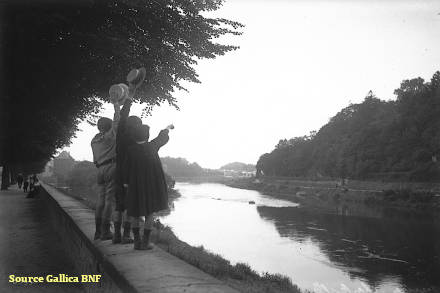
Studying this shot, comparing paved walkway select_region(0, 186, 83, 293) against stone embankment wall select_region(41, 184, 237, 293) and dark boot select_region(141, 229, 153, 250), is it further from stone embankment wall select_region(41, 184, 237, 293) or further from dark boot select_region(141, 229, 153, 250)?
dark boot select_region(141, 229, 153, 250)

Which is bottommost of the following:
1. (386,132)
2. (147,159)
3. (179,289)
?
(179,289)

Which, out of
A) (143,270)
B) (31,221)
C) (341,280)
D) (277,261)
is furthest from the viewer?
(277,261)

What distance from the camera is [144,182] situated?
4.38m

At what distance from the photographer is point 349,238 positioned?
91.1 feet

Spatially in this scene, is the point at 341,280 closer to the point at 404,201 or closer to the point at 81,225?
the point at 81,225

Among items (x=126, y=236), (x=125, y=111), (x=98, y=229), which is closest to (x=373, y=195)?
(x=98, y=229)

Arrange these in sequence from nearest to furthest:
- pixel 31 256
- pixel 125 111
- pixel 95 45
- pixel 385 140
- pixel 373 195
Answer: pixel 125 111
pixel 31 256
pixel 95 45
pixel 373 195
pixel 385 140

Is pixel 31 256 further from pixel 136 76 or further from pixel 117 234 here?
pixel 136 76

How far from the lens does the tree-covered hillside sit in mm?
53969

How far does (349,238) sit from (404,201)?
2032 cm

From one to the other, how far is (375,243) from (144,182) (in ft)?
81.3

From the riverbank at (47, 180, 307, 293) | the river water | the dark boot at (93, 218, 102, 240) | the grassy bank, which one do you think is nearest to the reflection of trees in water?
the river water

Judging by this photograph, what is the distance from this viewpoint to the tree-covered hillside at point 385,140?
177 feet

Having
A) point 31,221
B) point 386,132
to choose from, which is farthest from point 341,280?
point 386,132
